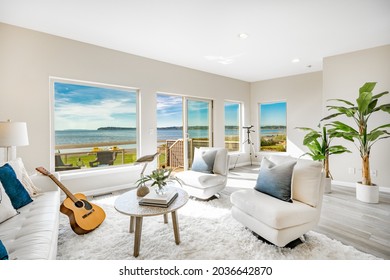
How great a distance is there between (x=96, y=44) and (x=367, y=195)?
16.3ft

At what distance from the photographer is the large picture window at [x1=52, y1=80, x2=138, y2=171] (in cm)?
334

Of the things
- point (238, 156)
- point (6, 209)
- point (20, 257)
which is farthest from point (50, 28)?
point (238, 156)

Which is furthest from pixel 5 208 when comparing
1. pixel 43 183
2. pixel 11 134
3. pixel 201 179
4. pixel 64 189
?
pixel 201 179

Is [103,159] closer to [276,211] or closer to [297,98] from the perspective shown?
[276,211]

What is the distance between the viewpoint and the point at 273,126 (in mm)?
6109

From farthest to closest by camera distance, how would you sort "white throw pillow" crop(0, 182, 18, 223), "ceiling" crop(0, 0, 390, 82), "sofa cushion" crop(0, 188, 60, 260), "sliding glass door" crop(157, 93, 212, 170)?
"sliding glass door" crop(157, 93, 212, 170) < "ceiling" crop(0, 0, 390, 82) < "white throw pillow" crop(0, 182, 18, 223) < "sofa cushion" crop(0, 188, 60, 260)

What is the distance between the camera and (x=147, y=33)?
3.03m

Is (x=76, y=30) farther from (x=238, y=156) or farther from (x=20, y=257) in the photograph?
(x=238, y=156)

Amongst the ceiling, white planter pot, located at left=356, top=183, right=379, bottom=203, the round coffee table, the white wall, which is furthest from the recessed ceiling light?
white planter pot, located at left=356, top=183, right=379, bottom=203

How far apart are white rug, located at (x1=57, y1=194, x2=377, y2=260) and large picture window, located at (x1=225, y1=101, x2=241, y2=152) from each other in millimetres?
3738

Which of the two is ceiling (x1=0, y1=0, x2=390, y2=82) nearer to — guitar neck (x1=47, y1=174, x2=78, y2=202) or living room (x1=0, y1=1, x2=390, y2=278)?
living room (x1=0, y1=1, x2=390, y2=278)

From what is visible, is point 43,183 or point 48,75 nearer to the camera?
point 43,183

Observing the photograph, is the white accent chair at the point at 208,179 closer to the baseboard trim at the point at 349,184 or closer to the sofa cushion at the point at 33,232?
the sofa cushion at the point at 33,232

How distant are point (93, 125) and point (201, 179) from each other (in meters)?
2.21
